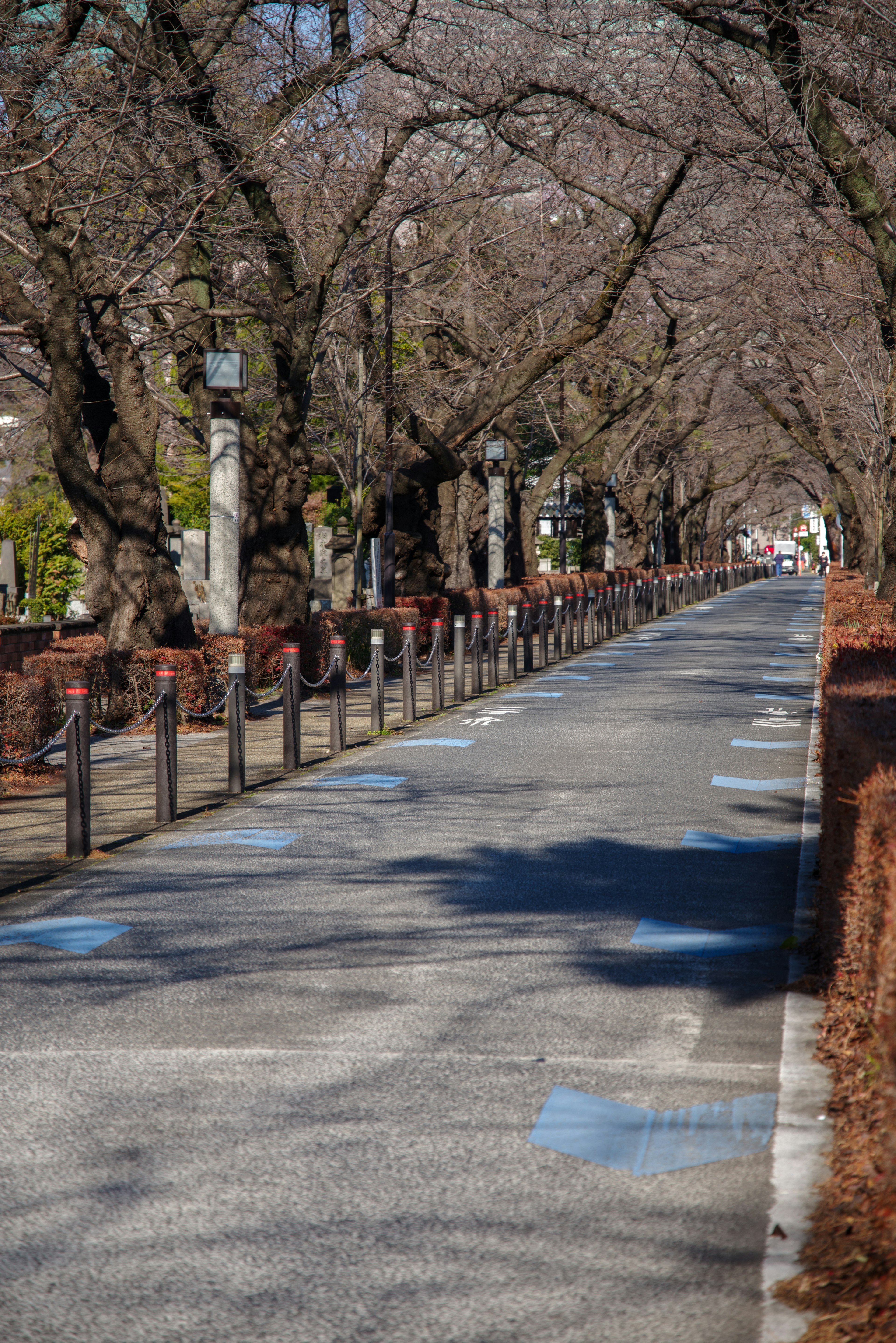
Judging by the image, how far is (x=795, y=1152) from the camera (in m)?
4.16

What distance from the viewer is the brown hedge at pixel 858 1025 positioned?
3080 millimetres

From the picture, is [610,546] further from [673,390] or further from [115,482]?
[115,482]

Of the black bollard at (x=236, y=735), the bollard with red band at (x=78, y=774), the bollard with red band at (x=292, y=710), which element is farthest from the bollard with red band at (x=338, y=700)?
the bollard with red band at (x=78, y=774)

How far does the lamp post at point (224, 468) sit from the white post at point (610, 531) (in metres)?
33.4

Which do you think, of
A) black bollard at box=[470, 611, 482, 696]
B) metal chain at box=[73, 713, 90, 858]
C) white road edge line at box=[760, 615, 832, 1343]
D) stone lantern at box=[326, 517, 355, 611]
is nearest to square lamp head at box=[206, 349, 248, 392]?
black bollard at box=[470, 611, 482, 696]

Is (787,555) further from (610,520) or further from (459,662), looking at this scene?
(459,662)

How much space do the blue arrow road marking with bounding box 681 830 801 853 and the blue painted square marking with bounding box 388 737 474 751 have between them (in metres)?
4.69

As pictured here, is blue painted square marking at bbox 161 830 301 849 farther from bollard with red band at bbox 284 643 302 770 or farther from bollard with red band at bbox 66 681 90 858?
bollard with red band at bbox 284 643 302 770

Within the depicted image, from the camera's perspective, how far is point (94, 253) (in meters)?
15.8

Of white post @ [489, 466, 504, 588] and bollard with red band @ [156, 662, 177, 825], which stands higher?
white post @ [489, 466, 504, 588]

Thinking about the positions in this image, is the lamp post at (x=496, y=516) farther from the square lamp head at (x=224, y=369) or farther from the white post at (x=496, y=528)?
the square lamp head at (x=224, y=369)

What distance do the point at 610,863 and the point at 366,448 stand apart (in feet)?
84.7

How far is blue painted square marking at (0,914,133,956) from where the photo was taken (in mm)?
6621

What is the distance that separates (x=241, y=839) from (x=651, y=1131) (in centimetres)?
507
